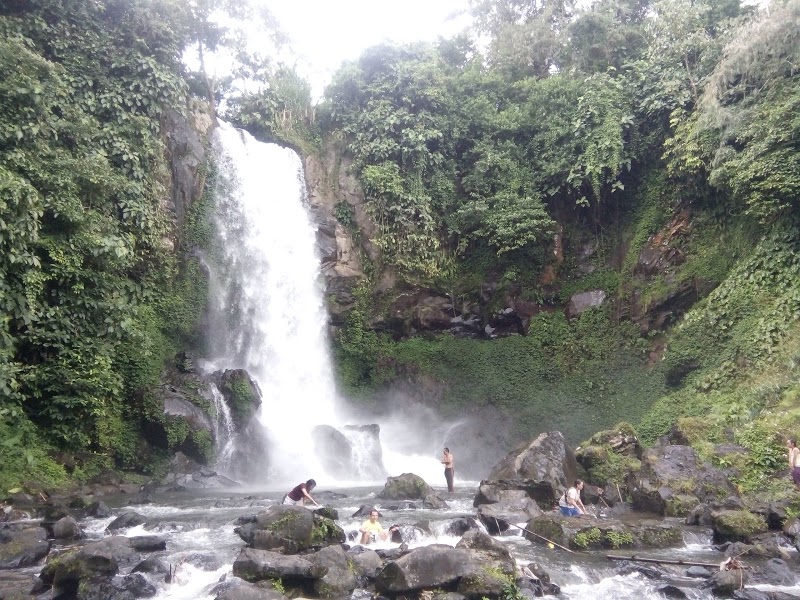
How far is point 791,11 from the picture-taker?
14.9m

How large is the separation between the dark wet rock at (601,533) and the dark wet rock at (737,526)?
56cm

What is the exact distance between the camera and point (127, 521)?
9930 millimetres

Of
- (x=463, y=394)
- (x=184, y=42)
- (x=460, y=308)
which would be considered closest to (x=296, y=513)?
(x=463, y=394)

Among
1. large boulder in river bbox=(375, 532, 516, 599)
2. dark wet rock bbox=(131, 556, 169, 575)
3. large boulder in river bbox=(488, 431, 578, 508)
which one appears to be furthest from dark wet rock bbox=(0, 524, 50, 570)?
large boulder in river bbox=(488, 431, 578, 508)

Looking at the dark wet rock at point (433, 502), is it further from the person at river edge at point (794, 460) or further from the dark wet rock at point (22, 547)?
the dark wet rock at point (22, 547)

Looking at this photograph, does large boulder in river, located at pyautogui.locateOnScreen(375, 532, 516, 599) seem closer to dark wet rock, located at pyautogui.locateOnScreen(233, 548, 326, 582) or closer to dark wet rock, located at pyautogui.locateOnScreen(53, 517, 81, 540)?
dark wet rock, located at pyautogui.locateOnScreen(233, 548, 326, 582)

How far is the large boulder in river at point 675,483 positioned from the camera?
10.9 meters

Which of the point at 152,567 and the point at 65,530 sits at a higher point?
the point at 65,530

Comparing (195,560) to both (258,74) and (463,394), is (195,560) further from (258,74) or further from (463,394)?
(258,74)

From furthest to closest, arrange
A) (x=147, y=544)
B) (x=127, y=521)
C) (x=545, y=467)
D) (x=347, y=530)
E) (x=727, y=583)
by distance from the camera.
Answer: (x=545, y=467) → (x=127, y=521) → (x=347, y=530) → (x=147, y=544) → (x=727, y=583)

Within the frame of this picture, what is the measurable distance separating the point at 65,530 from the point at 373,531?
15.1 feet

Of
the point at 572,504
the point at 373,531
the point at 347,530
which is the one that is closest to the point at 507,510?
the point at 572,504

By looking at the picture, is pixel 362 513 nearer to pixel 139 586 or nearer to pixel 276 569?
pixel 276 569

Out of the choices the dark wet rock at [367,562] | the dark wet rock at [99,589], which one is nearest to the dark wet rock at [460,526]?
the dark wet rock at [367,562]
